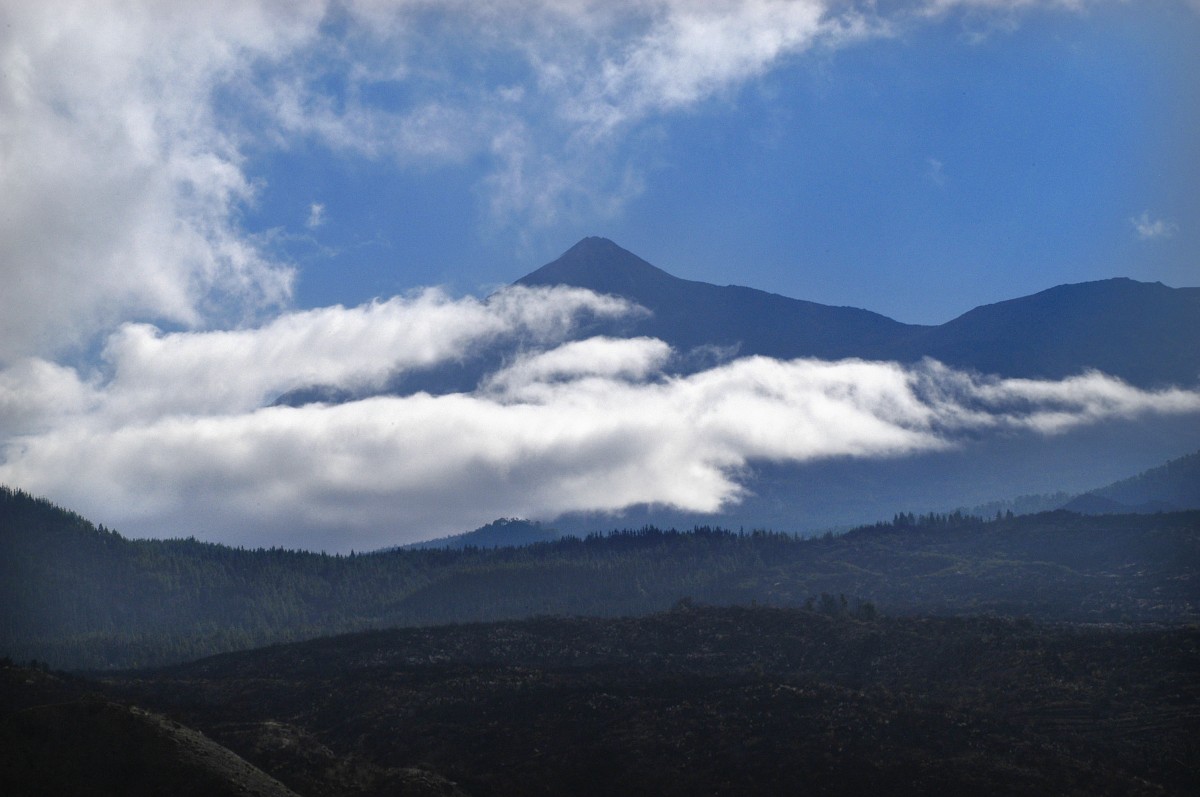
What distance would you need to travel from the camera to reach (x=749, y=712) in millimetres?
125438

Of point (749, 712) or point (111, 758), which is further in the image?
point (749, 712)

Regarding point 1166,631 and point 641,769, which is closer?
point 641,769

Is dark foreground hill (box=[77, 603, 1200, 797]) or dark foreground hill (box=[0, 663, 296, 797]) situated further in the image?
dark foreground hill (box=[77, 603, 1200, 797])

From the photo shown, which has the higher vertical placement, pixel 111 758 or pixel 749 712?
pixel 111 758

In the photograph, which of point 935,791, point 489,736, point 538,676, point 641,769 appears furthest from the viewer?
point 538,676

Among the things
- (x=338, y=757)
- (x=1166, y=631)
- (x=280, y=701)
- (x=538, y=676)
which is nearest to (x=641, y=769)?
(x=338, y=757)

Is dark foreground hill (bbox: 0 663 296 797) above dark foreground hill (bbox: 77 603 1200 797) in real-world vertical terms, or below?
above

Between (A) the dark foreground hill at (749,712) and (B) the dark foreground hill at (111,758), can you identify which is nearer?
(B) the dark foreground hill at (111,758)

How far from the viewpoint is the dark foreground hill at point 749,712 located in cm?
10494

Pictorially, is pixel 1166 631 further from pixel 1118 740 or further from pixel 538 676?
pixel 538 676

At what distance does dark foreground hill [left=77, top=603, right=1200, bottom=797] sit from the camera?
344 feet

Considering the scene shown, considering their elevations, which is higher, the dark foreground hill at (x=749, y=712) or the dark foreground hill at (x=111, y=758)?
the dark foreground hill at (x=111, y=758)

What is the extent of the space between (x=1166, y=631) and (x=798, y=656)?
5137 cm

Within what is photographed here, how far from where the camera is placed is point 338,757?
11762 cm
